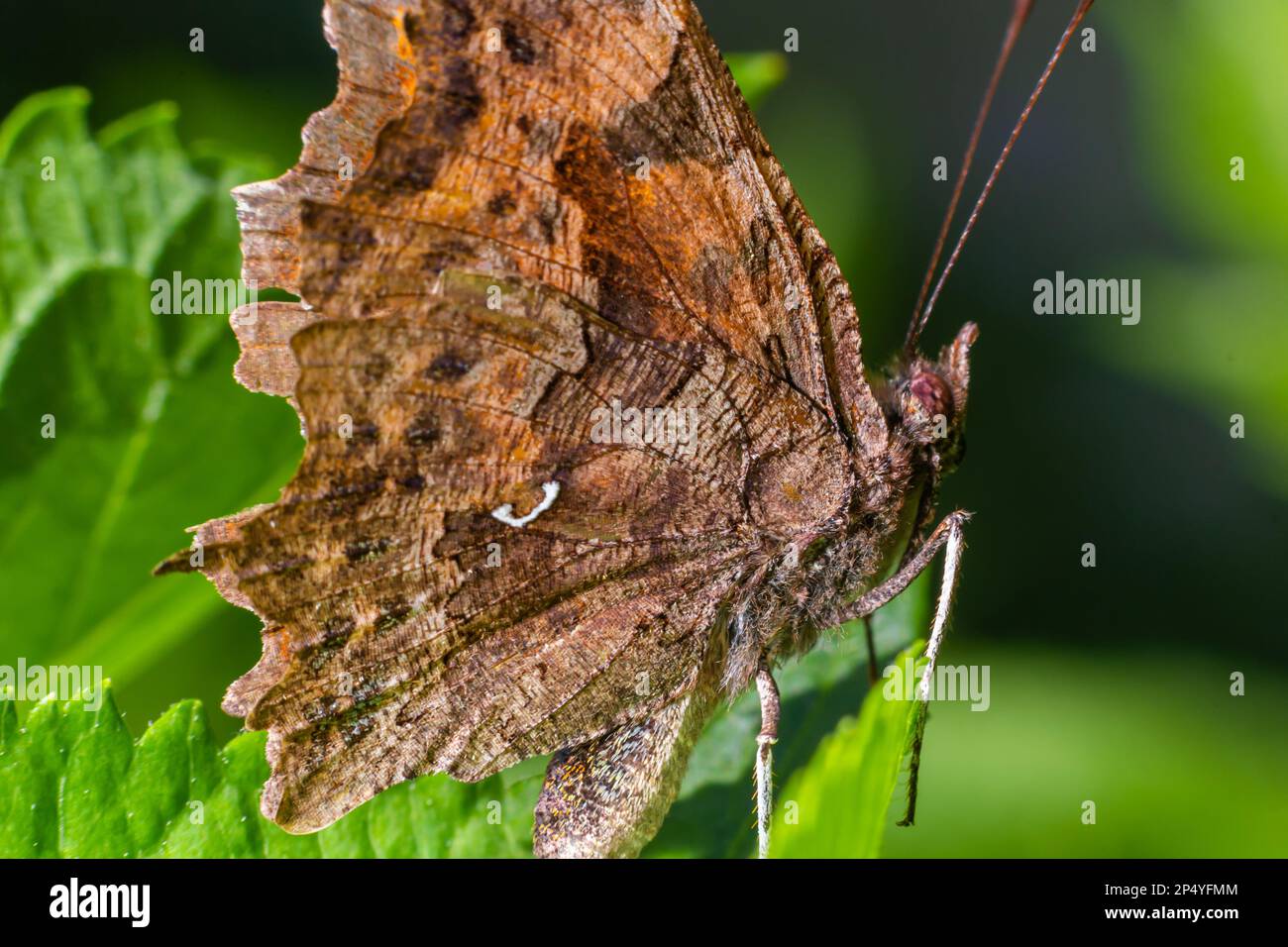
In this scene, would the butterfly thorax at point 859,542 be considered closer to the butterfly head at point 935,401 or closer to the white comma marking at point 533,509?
the butterfly head at point 935,401

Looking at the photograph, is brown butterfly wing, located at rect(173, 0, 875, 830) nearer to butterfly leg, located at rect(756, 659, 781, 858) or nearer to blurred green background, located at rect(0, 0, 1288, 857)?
butterfly leg, located at rect(756, 659, 781, 858)

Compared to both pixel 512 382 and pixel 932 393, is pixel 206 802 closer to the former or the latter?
pixel 512 382

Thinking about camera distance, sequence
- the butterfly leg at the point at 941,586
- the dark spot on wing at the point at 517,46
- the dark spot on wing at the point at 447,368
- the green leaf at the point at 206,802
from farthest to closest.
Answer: the butterfly leg at the point at 941,586 < the dark spot on wing at the point at 447,368 < the dark spot on wing at the point at 517,46 < the green leaf at the point at 206,802

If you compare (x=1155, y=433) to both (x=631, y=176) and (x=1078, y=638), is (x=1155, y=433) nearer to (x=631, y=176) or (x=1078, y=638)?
(x=1078, y=638)

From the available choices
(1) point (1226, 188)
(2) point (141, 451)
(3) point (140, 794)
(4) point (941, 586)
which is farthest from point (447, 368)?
(1) point (1226, 188)

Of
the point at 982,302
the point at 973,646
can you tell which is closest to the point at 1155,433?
the point at 982,302

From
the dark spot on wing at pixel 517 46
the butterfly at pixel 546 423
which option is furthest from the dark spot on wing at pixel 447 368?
the dark spot on wing at pixel 517 46

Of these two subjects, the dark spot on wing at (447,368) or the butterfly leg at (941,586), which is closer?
the dark spot on wing at (447,368)
